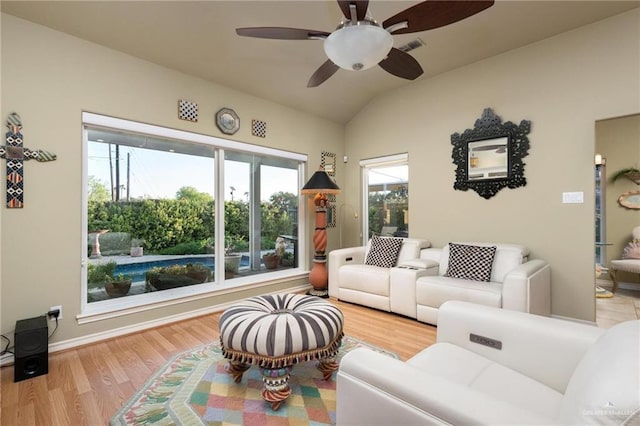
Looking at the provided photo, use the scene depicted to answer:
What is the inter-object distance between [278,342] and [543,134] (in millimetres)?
3501

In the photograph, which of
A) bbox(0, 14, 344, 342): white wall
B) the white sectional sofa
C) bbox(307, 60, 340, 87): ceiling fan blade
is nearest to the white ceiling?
bbox(0, 14, 344, 342): white wall

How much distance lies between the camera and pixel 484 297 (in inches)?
105

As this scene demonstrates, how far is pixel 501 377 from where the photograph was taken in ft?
4.14

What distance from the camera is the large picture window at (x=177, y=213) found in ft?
9.34

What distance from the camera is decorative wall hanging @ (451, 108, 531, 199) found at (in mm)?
3320

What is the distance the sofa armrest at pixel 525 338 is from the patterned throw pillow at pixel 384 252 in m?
2.16

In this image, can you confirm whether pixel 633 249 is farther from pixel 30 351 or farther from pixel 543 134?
pixel 30 351

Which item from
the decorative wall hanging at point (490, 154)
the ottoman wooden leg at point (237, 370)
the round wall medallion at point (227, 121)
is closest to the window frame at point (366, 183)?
the decorative wall hanging at point (490, 154)

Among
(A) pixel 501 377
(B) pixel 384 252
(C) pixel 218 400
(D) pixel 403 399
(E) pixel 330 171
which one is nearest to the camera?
(D) pixel 403 399

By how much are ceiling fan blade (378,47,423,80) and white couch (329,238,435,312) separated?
6.88ft

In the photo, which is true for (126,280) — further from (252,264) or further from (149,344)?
(252,264)

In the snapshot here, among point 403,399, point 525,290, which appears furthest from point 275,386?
point 525,290

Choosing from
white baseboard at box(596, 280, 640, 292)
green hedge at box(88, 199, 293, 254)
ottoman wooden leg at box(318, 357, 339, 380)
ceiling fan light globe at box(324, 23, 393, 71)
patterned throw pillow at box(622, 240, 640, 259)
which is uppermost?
ceiling fan light globe at box(324, 23, 393, 71)

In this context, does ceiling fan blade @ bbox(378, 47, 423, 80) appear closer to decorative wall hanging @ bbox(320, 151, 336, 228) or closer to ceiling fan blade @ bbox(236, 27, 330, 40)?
ceiling fan blade @ bbox(236, 27, 330, 40)
